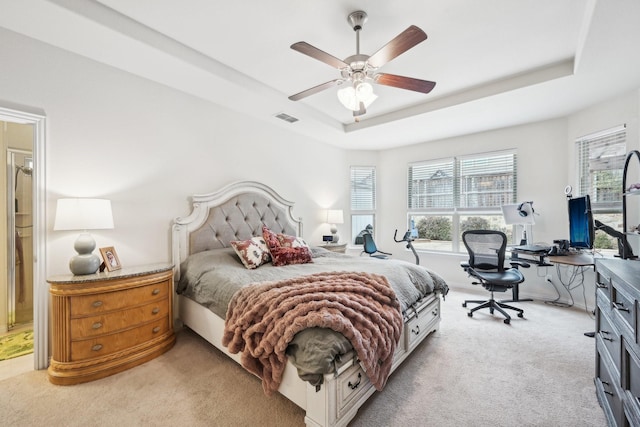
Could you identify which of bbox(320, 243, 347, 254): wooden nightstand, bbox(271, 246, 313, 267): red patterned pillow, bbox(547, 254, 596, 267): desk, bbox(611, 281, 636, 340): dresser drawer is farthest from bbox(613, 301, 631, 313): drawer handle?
bbox(320, 243, 347, 254): wooden nightstand

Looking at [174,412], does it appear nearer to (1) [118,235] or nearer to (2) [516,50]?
(1) [118,235]

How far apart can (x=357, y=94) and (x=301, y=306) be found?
1.61m

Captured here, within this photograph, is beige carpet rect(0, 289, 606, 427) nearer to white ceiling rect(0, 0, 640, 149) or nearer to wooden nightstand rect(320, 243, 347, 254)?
wooden nightstand rect(320, 243, 347, 254)

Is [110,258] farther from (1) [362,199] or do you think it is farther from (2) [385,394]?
(1) [362,199]

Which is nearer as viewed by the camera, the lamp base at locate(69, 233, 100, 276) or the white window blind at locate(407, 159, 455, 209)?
the lamp base at locate(69, 233, 100, 276)

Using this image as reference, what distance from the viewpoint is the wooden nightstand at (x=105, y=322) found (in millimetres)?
1948

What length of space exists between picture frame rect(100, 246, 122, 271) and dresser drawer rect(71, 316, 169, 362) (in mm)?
541

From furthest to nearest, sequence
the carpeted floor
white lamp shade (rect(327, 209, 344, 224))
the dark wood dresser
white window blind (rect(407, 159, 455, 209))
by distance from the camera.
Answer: white window blind (rect(407, 159, 455, 209)) < white lamp shade (rect(327, 209, 344, 224)) < the carpeted floor < the dark wood dresser

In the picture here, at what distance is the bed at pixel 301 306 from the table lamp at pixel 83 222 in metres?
0.74

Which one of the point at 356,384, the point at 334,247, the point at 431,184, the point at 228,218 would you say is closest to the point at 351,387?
the point at 356,384

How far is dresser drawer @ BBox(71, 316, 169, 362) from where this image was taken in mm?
1986

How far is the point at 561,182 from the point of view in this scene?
12.4 ft

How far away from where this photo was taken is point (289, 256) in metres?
2.93

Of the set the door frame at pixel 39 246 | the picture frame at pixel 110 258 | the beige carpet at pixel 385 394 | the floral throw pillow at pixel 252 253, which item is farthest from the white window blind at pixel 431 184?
the door frame at pixel 39 246
